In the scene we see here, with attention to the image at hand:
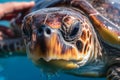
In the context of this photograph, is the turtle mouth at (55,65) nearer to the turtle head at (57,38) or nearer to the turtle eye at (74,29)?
the turtle head at (57,38)

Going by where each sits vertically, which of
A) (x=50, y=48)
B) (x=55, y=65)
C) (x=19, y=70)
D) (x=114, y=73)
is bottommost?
(x=19, y=70)

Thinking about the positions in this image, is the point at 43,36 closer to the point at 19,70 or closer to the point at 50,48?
the point at 50,48

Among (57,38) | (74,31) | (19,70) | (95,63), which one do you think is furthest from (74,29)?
(19,70)

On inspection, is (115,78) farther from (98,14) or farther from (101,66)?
(98,14)

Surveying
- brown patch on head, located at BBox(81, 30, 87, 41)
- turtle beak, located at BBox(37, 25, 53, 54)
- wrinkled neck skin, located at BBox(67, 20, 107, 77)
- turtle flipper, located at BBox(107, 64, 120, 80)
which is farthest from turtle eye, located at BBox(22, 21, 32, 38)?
turtle flipper, located at BBox(107, 64, 120, 80)

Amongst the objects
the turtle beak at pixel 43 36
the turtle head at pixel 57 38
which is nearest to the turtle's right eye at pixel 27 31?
the turtle head at pixel 57 38

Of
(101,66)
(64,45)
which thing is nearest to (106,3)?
(101,66)

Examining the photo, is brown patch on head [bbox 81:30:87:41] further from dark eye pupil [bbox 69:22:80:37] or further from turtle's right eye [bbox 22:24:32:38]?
turtle's right eye [bbox 22:24:32:38]
